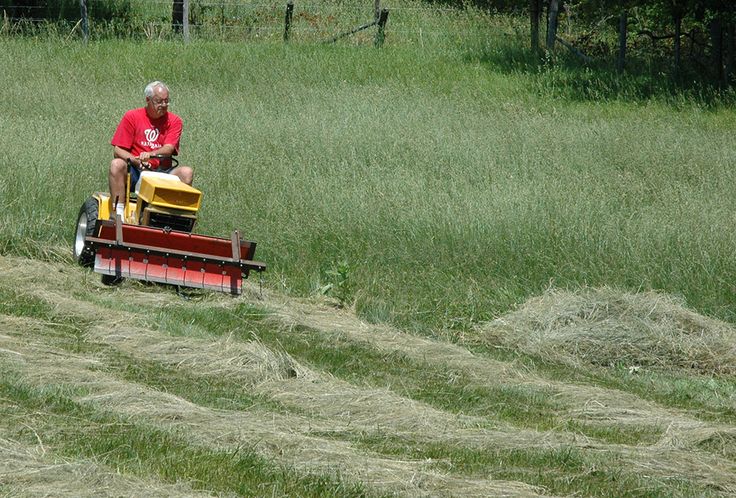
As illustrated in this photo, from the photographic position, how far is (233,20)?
2712cm

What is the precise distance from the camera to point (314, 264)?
35.5 feet

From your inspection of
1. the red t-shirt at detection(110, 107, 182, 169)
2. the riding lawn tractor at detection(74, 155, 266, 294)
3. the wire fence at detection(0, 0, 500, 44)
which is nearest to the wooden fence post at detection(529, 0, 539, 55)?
the wire fence at detection(0, 0, 500, 44)

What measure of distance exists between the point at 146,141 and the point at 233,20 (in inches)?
682

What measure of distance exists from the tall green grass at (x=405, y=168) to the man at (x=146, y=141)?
1.19 metres

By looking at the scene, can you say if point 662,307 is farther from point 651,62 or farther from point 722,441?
point 651,62

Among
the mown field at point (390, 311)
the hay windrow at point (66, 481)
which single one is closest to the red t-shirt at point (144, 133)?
the mown field at point (390, 311)

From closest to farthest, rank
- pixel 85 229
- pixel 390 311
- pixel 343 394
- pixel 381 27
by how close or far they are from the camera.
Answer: pixel 343 394 → pixel 390 311 → pixel 85 229 → pixel 381 27

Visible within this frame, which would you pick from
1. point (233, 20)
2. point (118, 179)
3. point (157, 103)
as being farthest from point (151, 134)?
point (233, 20)

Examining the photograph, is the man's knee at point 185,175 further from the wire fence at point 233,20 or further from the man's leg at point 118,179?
the wire fence at point 233,20

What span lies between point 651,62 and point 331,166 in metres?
11.8

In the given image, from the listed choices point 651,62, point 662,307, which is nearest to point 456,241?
point 662,307

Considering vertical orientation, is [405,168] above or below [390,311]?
above

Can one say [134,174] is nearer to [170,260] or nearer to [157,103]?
[157,103]

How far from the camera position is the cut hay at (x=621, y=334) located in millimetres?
8719
